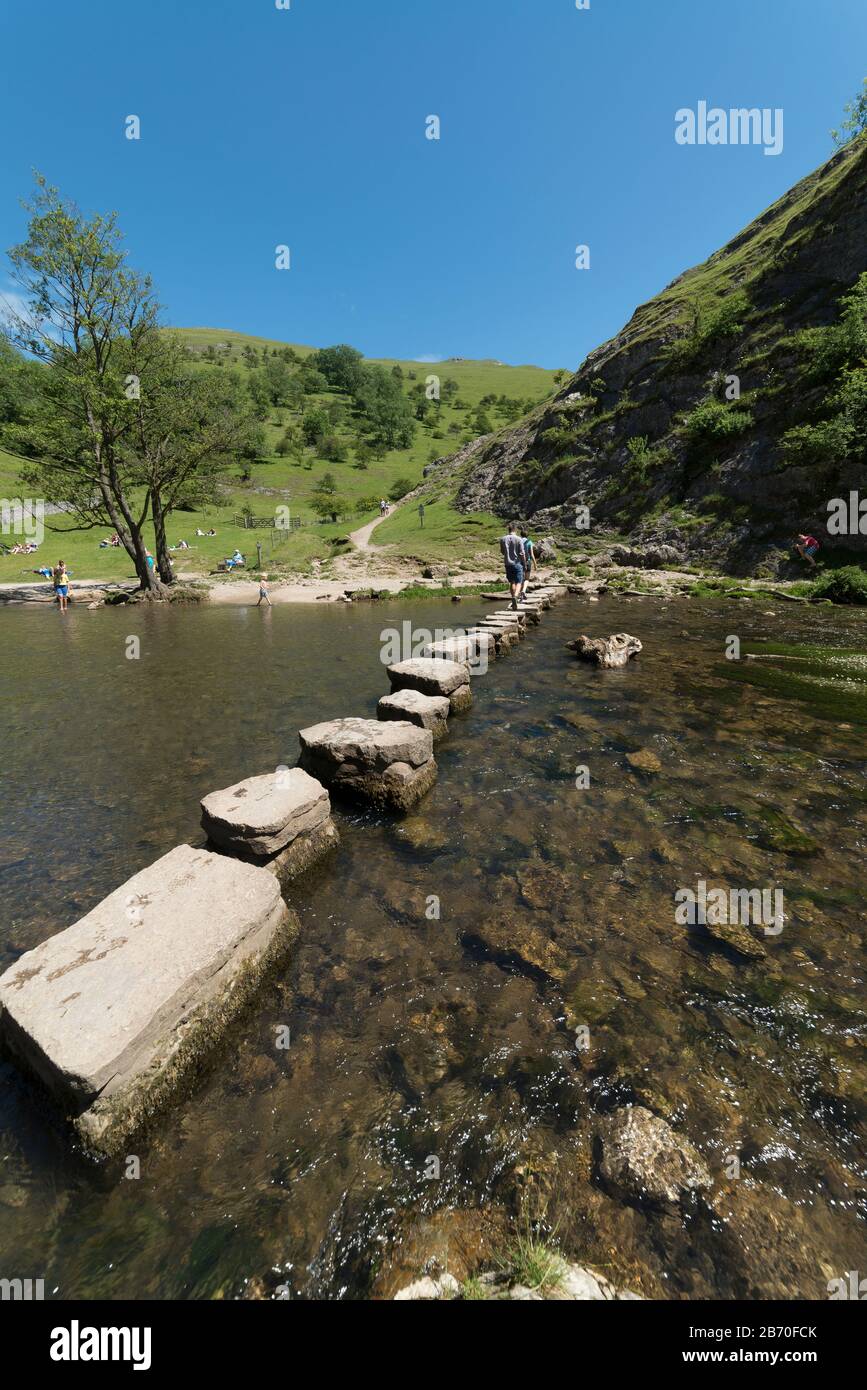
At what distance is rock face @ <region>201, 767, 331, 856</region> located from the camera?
498cm

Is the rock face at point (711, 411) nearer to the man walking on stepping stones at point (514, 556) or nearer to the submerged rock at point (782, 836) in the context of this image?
the man walking on stepping stones at point (514, 556)

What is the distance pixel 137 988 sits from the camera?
Result: 10.4 feet

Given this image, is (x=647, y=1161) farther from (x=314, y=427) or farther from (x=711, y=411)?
(x=314, y=427)

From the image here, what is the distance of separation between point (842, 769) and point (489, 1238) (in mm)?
7498

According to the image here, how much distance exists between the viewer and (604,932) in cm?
446

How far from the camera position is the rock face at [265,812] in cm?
498

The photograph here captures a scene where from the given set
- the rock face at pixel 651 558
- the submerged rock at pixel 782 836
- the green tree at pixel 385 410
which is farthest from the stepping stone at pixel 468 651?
the green tree at pixel 385 410

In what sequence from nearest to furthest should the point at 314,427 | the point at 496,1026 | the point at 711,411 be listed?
the point at 496,1026, the point at 711,411, the point at 314,427

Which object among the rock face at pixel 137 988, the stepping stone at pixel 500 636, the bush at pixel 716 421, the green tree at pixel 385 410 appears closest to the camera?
the rock face at pixel 137 988

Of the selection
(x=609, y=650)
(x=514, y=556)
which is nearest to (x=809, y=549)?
(x=514, y=556)

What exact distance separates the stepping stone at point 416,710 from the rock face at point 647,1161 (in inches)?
220

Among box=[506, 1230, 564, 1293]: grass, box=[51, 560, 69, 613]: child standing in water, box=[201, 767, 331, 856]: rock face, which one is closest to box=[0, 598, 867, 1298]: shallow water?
box=[506, 1230, 564, 1293]: grass

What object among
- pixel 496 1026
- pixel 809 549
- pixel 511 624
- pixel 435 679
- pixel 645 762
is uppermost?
pixel 809 549

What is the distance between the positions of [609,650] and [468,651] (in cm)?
414
